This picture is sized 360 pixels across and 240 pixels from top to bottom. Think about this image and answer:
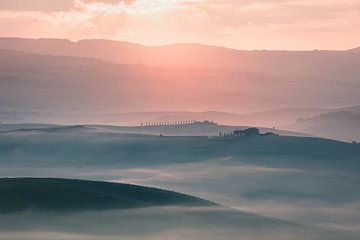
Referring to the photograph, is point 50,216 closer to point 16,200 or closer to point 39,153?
point 16,200

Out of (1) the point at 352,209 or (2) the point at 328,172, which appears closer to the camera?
(1) the point at 352,209

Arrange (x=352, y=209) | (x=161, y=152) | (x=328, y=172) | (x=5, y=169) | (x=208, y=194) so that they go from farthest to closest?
(x=161, y=152)
(x=5, y=169)
(x=328, y=172)
(x=208, y=194)
(x=352, y=209)

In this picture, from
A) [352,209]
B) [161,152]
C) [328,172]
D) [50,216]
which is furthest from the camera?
[161,152]

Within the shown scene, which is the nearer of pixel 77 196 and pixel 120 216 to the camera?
pixel 120 216

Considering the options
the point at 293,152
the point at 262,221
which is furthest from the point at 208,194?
the point at 293,152

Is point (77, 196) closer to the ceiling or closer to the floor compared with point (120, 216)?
closer to the ceiling

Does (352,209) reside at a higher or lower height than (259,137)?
lower

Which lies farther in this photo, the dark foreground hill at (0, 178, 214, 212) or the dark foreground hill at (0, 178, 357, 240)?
the dark foreground hill at (0, 178, 214, 212)

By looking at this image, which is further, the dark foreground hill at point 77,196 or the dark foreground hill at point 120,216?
the dark foreground hill at point 77,196
